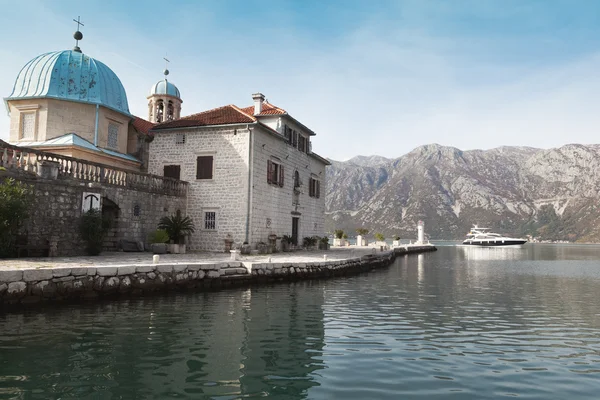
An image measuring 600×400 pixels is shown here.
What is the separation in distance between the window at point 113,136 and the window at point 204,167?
6821 mm

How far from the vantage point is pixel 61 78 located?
92.7 ft

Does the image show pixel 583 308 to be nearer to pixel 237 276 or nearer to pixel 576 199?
pixel 237 276

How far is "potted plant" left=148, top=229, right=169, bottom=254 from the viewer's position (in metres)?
Result: 23.0

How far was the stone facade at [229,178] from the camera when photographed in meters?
27.1

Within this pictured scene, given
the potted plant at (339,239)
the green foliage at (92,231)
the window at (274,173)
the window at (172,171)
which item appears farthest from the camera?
the potted plant at (339,239)

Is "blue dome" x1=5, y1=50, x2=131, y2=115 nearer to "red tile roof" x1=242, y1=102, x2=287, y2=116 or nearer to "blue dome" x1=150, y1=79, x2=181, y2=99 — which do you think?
"red tile roof" x1=242, y1=102, x2=287, y2=116

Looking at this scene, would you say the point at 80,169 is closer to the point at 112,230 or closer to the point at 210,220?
the point at 112,230

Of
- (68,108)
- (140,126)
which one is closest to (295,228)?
(140,126)

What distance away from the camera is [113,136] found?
30422 millimetres

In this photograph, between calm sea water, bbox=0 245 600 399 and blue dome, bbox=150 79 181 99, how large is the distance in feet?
109

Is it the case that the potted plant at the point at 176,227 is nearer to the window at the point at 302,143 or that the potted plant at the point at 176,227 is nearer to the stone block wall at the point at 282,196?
the stone block wall at the point at 282,196

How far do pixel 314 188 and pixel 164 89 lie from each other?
745 inches

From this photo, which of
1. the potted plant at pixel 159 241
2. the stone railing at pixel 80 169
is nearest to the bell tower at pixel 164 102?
the stone railing at pixel 80 169

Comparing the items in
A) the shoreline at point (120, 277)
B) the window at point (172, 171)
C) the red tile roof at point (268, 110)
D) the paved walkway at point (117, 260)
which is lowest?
the shoreline at point (120, 277)
